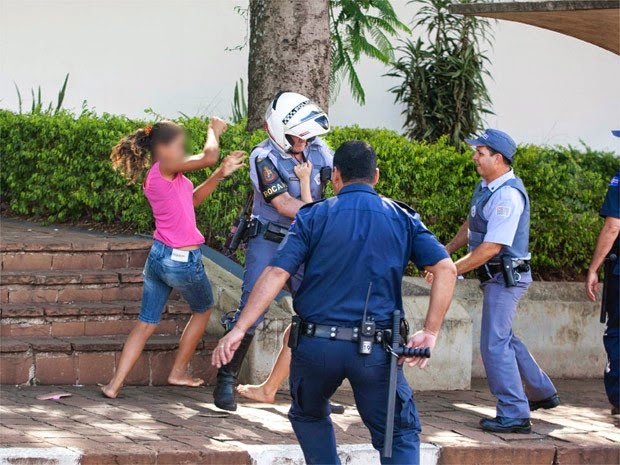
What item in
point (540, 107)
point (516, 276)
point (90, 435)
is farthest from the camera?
point (540, 107)

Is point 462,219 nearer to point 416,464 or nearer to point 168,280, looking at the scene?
point 168,280

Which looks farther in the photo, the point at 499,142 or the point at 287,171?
the point at 499,142

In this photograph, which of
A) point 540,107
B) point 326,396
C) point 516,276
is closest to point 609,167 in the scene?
point 540,107

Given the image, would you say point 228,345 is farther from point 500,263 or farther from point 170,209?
point 500,263

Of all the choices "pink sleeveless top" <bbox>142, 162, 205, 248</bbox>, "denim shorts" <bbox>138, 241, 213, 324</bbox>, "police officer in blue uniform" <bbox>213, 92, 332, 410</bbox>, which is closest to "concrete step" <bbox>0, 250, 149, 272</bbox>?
"denim shorts" <bbox>138, 241, 213, 324</bbox>

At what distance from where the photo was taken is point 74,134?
1040 cm

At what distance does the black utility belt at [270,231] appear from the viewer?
285 inches

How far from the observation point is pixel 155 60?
12.6 m

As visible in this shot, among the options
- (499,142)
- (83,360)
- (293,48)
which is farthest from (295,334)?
(293,48)

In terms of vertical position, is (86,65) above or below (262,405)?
above

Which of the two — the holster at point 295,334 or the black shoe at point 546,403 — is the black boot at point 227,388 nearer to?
the black shoe at point 546,403

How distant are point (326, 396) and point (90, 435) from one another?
1.75 meters

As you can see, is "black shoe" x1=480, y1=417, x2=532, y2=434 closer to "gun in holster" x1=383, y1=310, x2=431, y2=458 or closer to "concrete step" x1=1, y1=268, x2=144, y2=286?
"gun in holster" x1=383, y1=310, x2=431, y2=458

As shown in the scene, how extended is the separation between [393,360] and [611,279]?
3.34 meters
